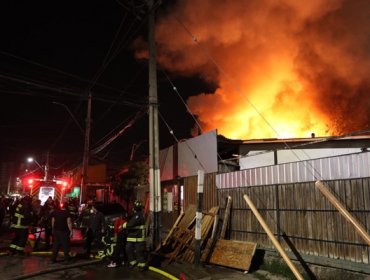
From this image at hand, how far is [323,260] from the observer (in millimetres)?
9195

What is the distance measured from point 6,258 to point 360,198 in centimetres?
1034

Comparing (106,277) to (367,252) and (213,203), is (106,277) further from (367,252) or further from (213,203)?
(367,252)

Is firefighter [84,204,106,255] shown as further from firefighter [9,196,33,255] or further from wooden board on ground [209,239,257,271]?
wooden board on ground [209,239,257,271]

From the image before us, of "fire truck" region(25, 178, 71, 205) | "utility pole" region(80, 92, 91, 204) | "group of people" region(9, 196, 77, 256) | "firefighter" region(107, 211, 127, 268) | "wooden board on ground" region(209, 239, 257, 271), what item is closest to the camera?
"wooden board on ground" region(209, 239, 257, 271)

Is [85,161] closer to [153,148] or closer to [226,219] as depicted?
[153,148]

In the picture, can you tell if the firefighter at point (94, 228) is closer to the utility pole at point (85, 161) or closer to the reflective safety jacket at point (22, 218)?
the reflective safety jacket at point (22, 218)

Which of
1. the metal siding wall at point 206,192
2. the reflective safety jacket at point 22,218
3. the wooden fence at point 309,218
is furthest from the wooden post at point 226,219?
the reflective safety jacket at point 22,218

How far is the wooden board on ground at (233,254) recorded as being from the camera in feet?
34.8

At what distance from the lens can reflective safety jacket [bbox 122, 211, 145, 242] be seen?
36.4 ft

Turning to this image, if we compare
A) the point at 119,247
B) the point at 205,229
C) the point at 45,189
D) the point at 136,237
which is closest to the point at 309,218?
the point at 205,229

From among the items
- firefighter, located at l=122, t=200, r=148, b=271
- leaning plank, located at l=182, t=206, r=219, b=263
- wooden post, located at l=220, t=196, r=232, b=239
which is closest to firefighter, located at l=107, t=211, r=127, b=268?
firefighter, located at l=122, t=200, r=148, b=271

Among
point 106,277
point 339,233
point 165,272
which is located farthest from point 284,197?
point 106,277

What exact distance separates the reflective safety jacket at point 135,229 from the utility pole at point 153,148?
2195mm

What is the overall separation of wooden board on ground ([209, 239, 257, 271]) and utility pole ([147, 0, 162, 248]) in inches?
97.6
